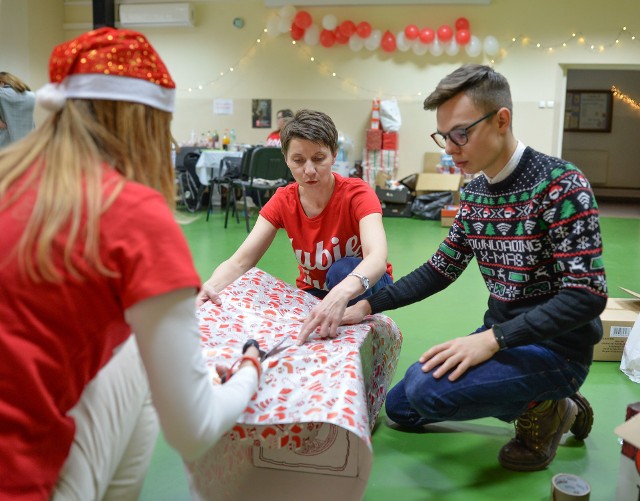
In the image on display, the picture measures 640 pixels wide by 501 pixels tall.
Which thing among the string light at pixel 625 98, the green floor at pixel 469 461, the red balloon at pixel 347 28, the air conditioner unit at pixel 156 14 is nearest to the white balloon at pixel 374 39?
the red balloon at pixel 347 28

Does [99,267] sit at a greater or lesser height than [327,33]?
lesser

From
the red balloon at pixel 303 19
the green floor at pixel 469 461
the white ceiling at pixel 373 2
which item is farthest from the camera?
the red balloon at pixel 303 19

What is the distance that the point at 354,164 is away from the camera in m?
9.32

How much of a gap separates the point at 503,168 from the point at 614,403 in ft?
3.70

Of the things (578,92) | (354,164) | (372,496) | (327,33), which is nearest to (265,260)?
(372,496)

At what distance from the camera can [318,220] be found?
2.14 m

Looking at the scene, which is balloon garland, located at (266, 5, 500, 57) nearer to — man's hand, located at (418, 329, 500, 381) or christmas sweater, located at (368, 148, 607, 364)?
christmas sweater, located at (368, 148, 607, 364)

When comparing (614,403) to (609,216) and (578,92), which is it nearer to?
(609,216)

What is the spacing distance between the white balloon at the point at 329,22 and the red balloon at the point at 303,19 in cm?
22

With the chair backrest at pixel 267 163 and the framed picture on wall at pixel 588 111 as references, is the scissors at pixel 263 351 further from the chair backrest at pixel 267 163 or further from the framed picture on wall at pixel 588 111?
the framed picture on wall at pixel 588 111

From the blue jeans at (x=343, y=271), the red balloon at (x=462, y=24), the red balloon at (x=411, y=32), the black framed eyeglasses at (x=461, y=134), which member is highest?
the red balloon at (x=462, y=24)

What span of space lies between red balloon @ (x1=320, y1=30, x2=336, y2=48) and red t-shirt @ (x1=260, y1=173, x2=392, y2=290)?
7.46 meters

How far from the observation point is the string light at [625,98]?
11.4 metres

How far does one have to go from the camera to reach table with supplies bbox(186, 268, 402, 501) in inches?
47.9
